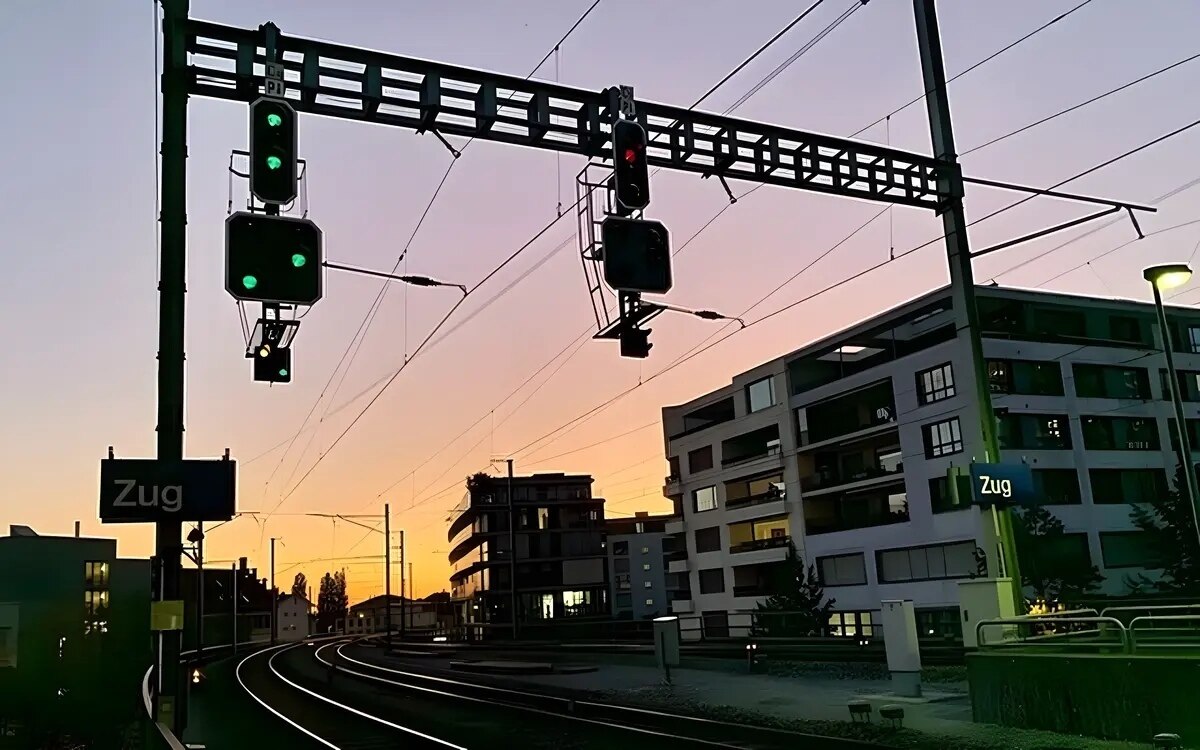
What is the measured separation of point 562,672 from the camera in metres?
32.8

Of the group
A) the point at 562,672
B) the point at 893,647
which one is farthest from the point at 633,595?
the point at 893,647

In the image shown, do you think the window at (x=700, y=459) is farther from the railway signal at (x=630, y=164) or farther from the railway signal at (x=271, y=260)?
the railway signal at (x=271, y=260)

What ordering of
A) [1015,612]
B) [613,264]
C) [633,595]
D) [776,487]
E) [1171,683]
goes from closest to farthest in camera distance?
1. [613,264]
2. [1171,683]
3. [1015,612]
4. [776,487]
5. [633,595]

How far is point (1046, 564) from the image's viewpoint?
149ft

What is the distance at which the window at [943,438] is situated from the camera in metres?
49.8

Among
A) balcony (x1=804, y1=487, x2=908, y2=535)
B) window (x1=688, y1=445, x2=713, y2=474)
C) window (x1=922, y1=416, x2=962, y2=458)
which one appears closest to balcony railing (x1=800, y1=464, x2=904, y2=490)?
balcony (x1=804, y1=487, x2=908, y2=535)

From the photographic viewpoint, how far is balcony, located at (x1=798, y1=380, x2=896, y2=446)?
2237 inches

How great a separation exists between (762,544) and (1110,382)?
22658 mm

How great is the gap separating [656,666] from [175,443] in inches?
908

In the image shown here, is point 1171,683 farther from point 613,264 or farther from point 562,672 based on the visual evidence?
point 562,672

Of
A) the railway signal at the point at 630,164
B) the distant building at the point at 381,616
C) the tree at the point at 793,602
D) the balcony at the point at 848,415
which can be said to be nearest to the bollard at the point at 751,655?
the tree at the point at 793,602

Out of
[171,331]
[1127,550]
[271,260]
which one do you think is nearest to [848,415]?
[1127,550]

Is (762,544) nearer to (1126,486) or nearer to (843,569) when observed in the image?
(843,569)

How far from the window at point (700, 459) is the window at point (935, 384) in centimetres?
2224
